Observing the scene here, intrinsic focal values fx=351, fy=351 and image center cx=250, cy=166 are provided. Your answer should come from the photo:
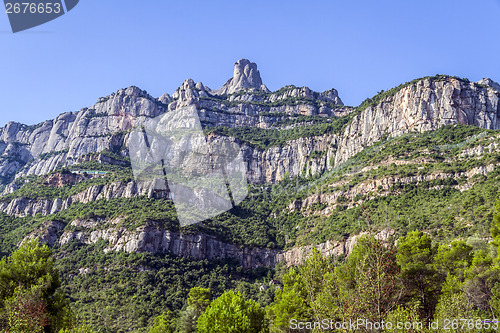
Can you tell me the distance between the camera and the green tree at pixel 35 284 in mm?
13453

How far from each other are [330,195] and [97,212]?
45834 millimetres

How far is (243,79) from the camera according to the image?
166000 millimetres

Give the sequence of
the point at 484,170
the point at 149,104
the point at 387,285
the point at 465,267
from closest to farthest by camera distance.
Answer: the point at 387,285 → the point at 465,267 → the point at 484,170 → the point at 149,104

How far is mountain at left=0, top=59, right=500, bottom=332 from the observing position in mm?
47344

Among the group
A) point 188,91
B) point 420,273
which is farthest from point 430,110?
point 188,91

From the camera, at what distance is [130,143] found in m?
102

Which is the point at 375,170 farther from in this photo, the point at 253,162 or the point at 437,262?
the point at 437,262

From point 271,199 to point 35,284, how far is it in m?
73.3

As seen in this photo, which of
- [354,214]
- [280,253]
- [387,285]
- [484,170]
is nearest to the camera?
[387,285]

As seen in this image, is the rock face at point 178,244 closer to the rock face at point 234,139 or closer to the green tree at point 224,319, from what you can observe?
the rock face at point 234,139

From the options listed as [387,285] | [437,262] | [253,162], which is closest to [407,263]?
[437,262]

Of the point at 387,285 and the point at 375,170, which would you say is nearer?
the point at 387,285

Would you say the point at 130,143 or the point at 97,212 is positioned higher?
the point at 130,143

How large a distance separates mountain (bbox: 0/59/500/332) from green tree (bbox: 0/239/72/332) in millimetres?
19282
